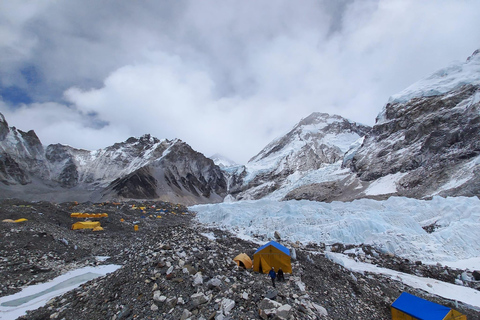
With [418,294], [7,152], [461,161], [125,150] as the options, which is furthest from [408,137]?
[7,152]

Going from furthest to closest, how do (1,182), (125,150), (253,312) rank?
(125,150), (1,182), (253,312)

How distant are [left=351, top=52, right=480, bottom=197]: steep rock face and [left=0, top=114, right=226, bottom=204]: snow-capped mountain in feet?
287

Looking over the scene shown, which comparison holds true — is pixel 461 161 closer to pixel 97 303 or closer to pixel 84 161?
pixel 97 303

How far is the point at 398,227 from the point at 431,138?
59018mm

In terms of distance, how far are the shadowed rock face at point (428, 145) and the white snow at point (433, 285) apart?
36.4 m

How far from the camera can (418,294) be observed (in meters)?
11.9

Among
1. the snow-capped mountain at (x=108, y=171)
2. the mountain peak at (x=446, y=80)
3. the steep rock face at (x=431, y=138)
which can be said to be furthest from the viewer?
the snow-capped mountain at (x=108, y=171)

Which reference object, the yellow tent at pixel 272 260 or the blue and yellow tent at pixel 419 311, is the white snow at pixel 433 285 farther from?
the yellow tent at pixel 272 260

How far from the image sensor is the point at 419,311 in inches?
350

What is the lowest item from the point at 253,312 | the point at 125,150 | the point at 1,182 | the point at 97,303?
the point at 253,312

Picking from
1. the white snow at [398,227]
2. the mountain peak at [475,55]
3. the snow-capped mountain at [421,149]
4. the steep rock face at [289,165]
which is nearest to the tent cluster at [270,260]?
the white snow at [398,227]

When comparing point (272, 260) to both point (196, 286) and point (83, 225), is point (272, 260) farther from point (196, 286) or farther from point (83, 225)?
point (83, 225)

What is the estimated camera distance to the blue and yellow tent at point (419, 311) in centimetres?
841

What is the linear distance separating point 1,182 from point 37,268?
11545cm
